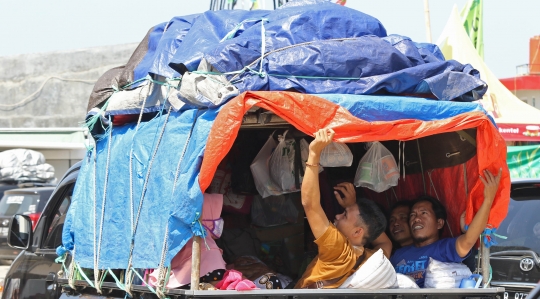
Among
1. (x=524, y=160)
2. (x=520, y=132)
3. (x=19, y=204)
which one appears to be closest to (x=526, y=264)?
(x=524, y=160)

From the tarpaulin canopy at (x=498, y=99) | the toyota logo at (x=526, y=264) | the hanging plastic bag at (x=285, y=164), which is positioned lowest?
the tarpaulin canopy at (x=498, y=99)

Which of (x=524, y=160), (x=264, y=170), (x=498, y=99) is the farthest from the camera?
(x=498, y=99)

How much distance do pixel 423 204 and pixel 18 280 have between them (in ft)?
10.2

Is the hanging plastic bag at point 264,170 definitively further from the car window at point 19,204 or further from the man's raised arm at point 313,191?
the car window at point 19,204

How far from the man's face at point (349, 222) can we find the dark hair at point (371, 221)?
0.03m

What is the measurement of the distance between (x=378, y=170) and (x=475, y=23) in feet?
38.4

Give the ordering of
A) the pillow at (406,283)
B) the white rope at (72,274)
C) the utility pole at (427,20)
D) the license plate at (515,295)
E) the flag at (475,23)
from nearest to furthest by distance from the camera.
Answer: the pillow at (406,283), the white rope at (72,274), the license plate at (515,295), the utility pole at (427,20), the flag at (475,23)

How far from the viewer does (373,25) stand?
475 cm

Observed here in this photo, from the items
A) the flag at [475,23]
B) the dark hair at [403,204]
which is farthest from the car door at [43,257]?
the flag at [475,23]

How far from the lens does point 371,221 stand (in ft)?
15.7

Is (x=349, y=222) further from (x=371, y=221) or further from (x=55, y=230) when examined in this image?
(x=55, y=230)

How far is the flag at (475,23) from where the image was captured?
15.8 meters

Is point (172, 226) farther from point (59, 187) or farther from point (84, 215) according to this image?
point (59, 187)

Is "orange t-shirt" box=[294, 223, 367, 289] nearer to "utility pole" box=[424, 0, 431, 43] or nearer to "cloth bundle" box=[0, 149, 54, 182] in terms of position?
"utility pole" box=[424, 0, 431, 43]
